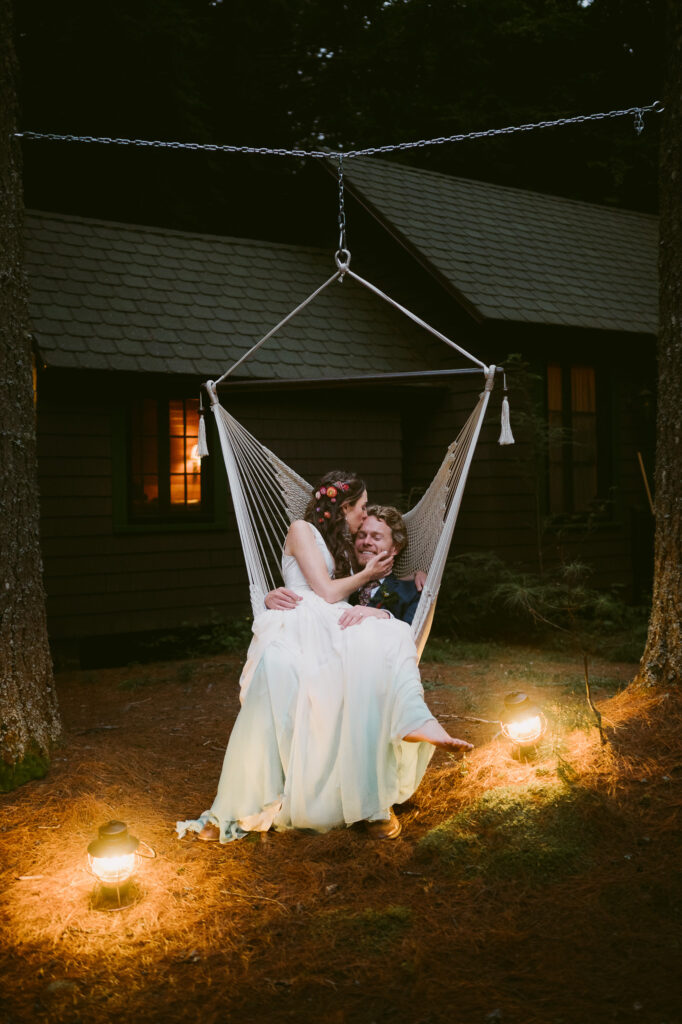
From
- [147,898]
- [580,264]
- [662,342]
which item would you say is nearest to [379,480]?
[580,264]

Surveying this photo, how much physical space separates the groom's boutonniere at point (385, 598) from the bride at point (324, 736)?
464 mm

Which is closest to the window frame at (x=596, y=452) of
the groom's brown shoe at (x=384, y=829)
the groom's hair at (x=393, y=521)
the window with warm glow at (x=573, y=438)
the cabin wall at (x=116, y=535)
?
the window with warm glow at (x=573, y=438)

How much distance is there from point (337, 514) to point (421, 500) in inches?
20.7

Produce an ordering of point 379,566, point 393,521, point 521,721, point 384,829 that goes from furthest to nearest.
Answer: point 393,521 → point 379,566 → point 521,721 → point 384,829

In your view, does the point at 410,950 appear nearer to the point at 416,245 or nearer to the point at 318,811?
the point at 318,811

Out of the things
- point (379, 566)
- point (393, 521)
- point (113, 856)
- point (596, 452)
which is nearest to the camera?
point (113, 856)

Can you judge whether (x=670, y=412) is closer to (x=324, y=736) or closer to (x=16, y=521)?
(x=324, y=736)

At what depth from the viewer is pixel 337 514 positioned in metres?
3.63

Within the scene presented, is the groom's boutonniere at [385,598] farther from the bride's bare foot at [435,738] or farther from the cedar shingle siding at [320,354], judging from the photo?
the cedar shingle siding at [320,354]

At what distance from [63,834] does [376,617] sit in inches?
51.9

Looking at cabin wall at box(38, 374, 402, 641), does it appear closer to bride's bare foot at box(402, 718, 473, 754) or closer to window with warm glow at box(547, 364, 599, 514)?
window with warm glow at box(547, 364, 599, 514)

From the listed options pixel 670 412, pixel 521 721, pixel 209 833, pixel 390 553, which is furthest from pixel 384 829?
pixel 670 412

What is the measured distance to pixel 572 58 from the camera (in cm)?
1384

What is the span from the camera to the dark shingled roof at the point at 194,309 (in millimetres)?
6789
